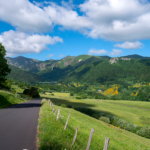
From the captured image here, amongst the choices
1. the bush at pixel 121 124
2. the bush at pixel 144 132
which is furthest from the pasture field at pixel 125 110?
the bush at pixel 144 132

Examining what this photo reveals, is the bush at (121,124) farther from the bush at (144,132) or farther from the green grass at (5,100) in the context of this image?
the green grass at (5,100)

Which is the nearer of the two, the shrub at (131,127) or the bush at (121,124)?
the shrub at (131,127)

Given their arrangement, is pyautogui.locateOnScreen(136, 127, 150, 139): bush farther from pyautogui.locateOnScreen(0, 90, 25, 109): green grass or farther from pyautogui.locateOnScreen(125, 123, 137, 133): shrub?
pyautogui.locateOnScreen(0, 90, 25, 109): green grass

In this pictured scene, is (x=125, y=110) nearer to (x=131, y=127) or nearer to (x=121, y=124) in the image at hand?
(x=121, y=124)

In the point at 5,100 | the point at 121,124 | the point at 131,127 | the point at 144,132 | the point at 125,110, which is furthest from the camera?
the point at 125,110

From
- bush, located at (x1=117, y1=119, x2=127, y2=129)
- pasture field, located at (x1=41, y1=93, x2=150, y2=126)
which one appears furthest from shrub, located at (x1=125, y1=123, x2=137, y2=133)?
pasture field, located at (x1=41, y1=93, x2=150, y2=126)

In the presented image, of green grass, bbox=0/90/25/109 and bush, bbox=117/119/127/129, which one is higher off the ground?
green grass, bbox=0/90/25/109

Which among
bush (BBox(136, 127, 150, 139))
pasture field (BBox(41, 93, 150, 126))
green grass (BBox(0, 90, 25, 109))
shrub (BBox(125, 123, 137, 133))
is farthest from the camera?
pasture field (BBox(41, 93, 150, 126))

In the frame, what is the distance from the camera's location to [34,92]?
12506 centimetres

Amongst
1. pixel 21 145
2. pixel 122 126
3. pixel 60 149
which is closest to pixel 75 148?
pixel 60 149

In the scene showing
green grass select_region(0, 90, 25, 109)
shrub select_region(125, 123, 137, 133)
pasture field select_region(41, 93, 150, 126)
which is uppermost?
green grass select_region(0, 90, 25, 109)

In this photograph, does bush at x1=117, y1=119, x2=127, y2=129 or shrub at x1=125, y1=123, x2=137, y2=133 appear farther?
bush at x1=117, y1=119, x2=127, y2=129

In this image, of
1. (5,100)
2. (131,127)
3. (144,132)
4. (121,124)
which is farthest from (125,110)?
(5,100)

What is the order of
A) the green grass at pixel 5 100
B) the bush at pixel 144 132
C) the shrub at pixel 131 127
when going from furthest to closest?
the shrub at pixel 131 127 < the bush at pixel 144 132 < the green grass at pixel 5 100
